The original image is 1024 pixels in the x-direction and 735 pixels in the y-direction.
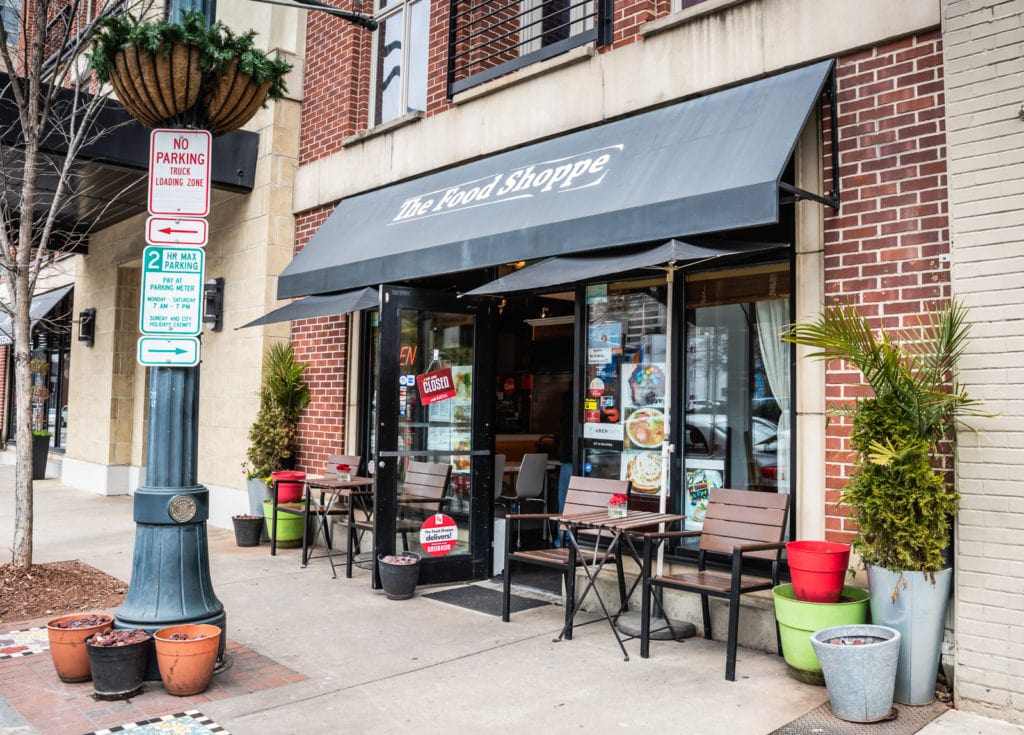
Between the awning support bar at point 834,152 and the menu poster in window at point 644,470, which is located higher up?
the awning support bar at point 834,152

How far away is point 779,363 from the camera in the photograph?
566 centimetres

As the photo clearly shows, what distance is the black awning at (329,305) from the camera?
7.50 m

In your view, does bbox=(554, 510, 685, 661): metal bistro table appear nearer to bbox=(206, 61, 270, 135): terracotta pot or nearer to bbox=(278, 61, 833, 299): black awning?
bbox=(278, 61, 833, 299): black awning

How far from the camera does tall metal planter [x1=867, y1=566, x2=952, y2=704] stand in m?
4.37

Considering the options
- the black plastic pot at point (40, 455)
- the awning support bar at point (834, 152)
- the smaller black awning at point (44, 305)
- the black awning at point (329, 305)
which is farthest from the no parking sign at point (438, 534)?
the black plastic pot at point (40, 455)

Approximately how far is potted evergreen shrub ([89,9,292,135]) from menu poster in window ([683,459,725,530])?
396cm

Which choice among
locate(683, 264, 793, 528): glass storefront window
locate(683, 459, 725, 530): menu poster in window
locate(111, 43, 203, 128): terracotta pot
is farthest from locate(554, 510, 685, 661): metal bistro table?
locate(111, 43, 203, 128): terracotta pot

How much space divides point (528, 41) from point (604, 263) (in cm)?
267

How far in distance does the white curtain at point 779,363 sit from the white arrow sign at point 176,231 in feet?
12.1

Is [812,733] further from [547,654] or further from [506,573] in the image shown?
[506,573]

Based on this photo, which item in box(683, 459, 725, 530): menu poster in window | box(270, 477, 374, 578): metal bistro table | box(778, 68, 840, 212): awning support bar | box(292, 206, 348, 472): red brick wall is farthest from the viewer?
box(292, 206, 348, 472): red brick wall

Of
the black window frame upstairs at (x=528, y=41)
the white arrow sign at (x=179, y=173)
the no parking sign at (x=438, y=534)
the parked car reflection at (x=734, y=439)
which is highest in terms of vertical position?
the black window frame upstairs at (x=528, y=41)

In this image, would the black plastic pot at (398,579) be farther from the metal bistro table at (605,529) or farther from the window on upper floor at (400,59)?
the window on upper floor at (400,59)

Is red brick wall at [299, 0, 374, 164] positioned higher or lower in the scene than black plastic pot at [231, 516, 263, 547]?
higher
